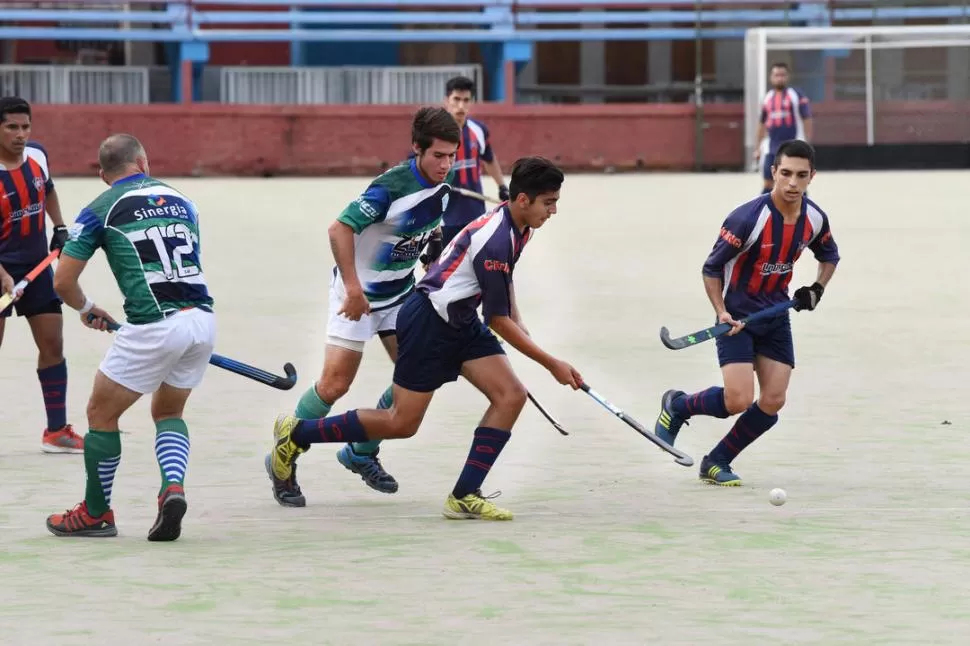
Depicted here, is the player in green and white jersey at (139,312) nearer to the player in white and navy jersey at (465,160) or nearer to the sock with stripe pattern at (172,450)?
the sock with stripe pattern at (172,450)

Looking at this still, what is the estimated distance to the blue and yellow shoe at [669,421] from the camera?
25.0 ft

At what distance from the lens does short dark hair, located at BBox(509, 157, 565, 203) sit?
20.1 ft

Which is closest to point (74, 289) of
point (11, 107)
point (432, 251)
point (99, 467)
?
point (99, 467)

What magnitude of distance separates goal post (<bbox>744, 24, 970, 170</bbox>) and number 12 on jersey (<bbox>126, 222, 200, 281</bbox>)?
23.8m

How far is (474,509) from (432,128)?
1434 mm

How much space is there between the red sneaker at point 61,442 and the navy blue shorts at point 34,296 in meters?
0.54

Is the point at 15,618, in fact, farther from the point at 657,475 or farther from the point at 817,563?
the point at 657,475

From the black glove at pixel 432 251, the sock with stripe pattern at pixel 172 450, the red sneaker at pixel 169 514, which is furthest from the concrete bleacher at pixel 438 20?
the red sneaker at pixel 169 514

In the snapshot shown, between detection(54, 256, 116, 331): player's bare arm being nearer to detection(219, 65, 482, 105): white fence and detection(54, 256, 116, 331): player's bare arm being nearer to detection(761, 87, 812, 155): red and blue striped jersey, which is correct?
detection(761, 87, 812, 155): red and blue striped jersey

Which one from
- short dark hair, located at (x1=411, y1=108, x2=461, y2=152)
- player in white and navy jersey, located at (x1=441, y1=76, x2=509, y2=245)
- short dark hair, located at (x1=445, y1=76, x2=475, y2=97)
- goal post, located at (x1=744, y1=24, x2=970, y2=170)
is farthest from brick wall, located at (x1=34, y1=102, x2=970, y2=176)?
short dark hair, located at (x1=411, y1=108, x2=461, y2=152)

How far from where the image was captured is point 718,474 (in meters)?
7.13

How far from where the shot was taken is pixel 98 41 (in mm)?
30844

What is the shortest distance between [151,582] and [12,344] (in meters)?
6.18

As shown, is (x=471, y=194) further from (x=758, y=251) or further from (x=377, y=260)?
(x=377, y=260)
